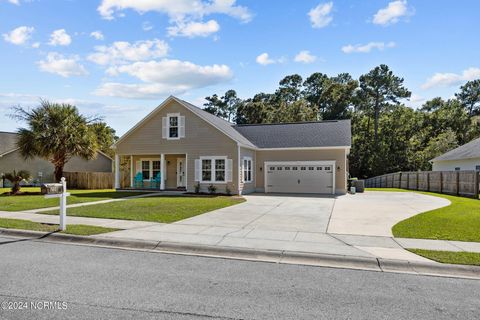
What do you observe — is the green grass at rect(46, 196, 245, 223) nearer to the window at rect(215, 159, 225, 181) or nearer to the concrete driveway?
the concrete driveway

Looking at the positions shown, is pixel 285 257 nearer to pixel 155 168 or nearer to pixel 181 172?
pixel 181 172

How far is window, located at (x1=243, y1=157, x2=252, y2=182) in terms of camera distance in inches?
872

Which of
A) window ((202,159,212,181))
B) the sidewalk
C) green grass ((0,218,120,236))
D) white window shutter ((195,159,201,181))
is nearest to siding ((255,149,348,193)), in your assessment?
window ((202,159,212,181))

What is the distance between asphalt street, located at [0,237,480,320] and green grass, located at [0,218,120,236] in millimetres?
1978

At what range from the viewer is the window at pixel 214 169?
840 inches

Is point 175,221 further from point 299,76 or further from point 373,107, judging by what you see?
point 299,76

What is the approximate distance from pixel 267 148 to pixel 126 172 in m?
11.1

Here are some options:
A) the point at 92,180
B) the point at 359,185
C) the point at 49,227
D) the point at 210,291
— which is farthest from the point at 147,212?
the point at 92,180

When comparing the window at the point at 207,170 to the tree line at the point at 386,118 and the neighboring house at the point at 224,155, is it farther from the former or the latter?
the tree line at the point at 386,118

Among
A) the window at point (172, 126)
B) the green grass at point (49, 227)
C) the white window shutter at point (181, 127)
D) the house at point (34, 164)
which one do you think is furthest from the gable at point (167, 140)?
the green grass at point (49, 227)

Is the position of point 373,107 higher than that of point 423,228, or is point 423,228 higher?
point 373,107

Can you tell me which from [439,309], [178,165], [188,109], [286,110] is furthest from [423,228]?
[286,110]

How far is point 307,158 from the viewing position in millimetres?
23031

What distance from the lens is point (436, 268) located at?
602cm
